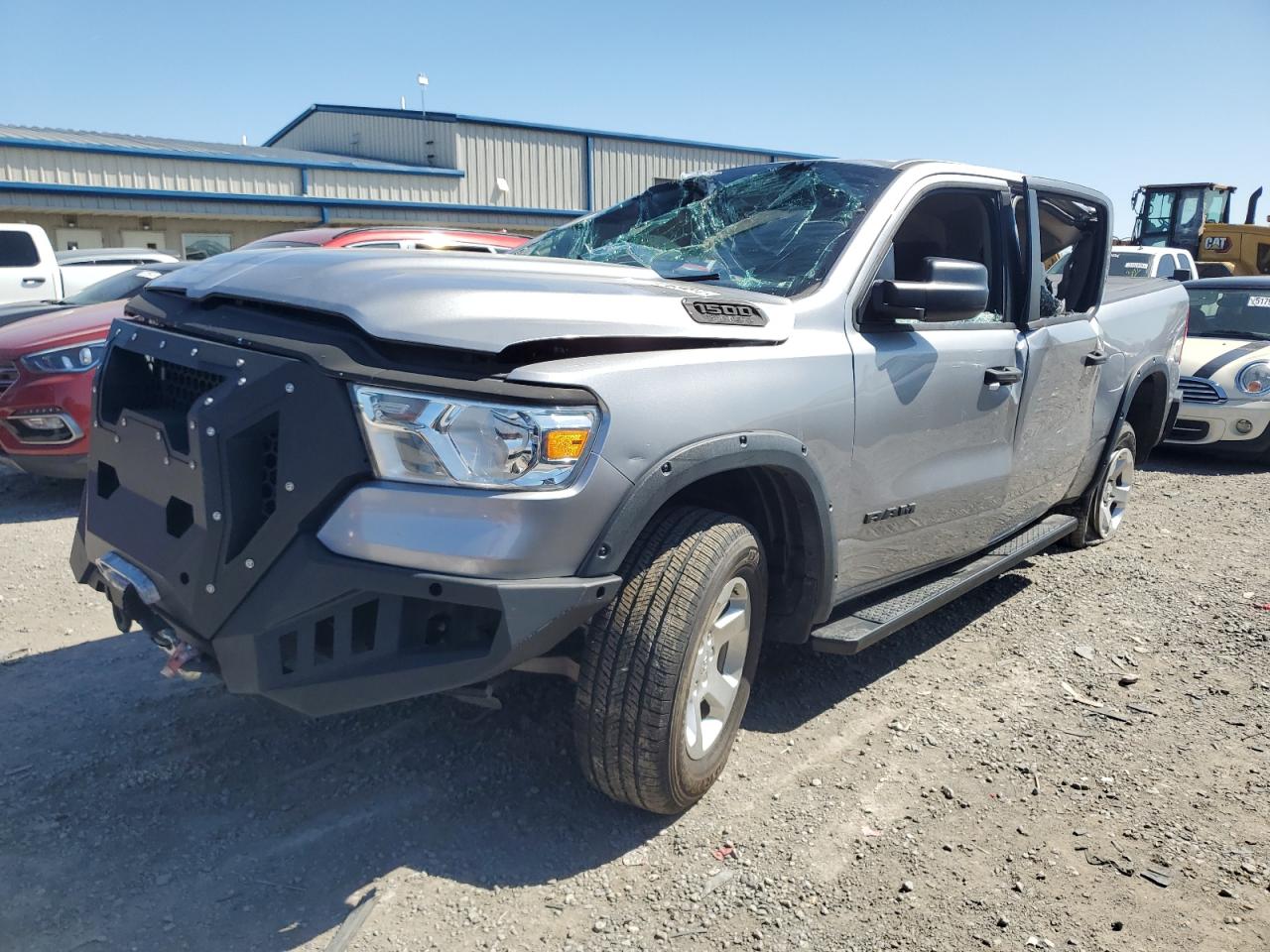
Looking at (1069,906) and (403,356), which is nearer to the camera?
(403,356)

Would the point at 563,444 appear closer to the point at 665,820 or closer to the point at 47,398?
the point at 665,820

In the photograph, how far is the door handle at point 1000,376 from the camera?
3.79 metres

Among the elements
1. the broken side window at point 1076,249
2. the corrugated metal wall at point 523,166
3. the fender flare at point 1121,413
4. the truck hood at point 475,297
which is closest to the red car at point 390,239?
the broken side window at point 1076,249

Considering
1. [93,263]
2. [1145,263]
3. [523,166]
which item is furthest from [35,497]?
[523,166]

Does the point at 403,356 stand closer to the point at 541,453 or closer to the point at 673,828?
the point at 541,453

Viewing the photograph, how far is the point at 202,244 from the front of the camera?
71.9 ft

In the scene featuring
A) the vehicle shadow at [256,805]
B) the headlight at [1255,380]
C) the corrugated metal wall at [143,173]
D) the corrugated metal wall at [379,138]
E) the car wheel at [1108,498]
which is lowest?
the vehicle shadow at [256,805]

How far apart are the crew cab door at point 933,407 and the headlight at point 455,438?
1253 mm

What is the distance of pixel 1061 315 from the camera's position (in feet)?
15.1

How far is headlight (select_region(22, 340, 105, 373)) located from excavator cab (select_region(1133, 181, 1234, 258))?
2224 cm

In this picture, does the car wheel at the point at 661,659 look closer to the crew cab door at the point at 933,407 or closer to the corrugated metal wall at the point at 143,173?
the crew cab door at the point at 933,407

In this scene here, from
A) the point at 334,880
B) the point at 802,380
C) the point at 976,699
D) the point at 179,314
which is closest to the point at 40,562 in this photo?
the point at 179,314

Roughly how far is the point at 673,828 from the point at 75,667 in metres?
2.47

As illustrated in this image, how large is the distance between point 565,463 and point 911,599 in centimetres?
181
